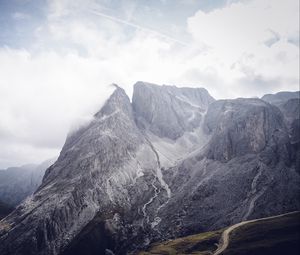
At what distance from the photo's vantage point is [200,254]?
196000mm

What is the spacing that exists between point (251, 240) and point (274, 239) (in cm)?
1233

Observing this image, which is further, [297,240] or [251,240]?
[251,240]

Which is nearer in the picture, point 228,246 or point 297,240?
point 297,240

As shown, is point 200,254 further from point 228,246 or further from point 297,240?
point 297,240

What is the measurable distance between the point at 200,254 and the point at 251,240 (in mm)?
29104

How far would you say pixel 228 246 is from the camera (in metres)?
193

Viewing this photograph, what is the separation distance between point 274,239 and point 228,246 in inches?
968

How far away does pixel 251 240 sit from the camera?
193375 mm

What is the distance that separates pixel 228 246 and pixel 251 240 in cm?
1311

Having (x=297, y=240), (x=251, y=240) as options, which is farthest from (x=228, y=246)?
(x=297, y=240)

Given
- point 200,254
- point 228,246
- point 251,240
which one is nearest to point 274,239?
point 251,240

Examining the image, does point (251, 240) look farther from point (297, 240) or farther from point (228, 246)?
point (297, 240)

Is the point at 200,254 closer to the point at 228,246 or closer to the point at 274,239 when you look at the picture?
the point at 228,246

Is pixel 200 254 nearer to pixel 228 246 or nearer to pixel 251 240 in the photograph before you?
pixel 228 246
